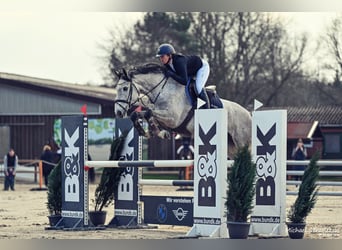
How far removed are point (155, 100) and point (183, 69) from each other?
44 centimetres

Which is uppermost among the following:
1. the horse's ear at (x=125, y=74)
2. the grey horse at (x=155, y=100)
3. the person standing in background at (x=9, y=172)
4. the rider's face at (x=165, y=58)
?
the rider's face at (x=165, y=58)

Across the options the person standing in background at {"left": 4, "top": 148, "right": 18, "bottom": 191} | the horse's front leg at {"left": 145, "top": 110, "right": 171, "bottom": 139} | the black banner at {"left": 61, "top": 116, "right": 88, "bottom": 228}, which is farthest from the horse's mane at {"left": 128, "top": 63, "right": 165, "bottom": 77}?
the person standing in background at {"left": 4, "top": 148, "right": 18, "bottom": 191}

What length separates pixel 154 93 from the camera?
391 inches

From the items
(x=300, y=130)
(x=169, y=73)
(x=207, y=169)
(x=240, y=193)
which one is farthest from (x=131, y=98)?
(x=300, y=130)

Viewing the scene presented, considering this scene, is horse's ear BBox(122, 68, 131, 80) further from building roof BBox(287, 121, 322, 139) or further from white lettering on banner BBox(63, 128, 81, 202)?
building roof BBox(287, 121, 322, 139)

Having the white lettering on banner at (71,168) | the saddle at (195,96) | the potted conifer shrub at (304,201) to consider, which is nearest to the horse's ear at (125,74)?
the saddle at (195,96)

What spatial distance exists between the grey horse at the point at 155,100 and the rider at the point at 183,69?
9 cm

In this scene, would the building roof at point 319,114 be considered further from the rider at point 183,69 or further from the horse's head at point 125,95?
the horse's head at point 125,95

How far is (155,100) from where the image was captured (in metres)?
9.91

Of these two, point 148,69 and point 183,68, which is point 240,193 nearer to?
point 183,68

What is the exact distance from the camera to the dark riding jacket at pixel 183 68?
9828 millimetres

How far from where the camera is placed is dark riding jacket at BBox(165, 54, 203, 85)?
32.2 ft

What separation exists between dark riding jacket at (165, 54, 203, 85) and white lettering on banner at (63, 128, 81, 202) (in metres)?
1.17

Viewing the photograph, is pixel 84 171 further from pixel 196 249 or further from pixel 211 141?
pixel 196 249
